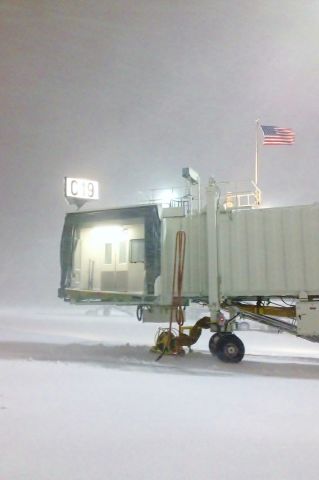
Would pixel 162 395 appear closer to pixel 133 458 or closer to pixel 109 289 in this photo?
pixel 133 458

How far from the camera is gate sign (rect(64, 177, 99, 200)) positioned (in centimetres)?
1173

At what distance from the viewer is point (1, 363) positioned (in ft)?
24.5

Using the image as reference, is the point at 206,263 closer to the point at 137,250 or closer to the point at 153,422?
the point at 137,250

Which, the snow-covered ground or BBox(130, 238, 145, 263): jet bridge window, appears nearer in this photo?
the snow-covered ground

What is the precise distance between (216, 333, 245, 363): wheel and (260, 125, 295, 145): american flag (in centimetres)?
913

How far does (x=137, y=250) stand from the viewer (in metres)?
10.6

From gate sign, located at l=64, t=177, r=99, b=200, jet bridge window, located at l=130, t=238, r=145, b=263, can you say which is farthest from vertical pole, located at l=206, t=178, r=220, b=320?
gate sign, located at l=64, t=177, r=99, b=200

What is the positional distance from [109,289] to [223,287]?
3127 millimetres

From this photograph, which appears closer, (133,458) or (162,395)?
(133,458)

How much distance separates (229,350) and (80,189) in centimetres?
643

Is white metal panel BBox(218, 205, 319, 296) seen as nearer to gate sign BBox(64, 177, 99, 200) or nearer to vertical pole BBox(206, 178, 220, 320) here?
vertical pole BBox(206, 178, 220, 320)

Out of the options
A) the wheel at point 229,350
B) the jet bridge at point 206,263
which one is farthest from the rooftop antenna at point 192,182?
the wheel at point 229,350

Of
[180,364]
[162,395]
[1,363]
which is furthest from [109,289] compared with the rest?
[162,395]

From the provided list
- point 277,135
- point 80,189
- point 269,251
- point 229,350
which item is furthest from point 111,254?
point 277,135
